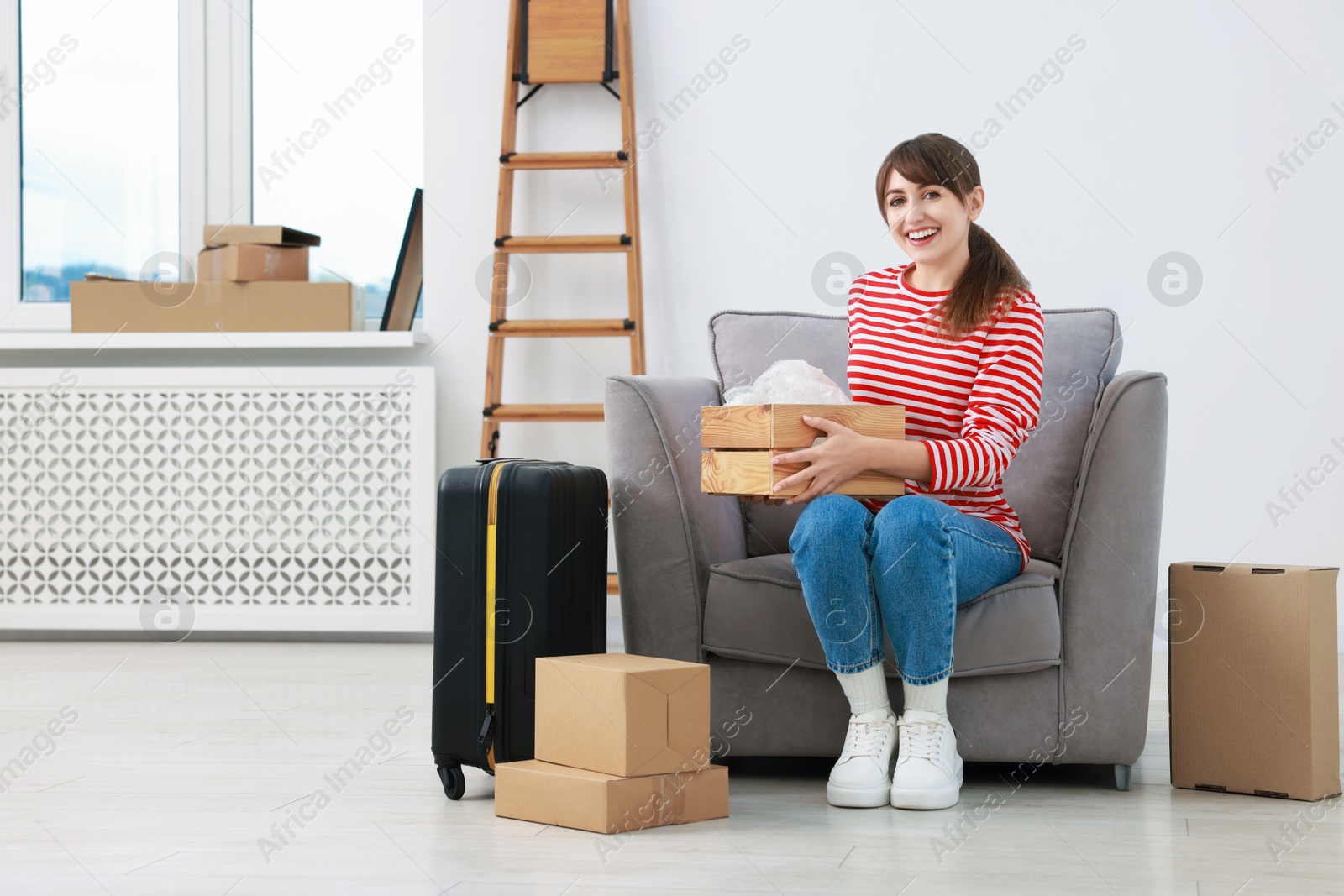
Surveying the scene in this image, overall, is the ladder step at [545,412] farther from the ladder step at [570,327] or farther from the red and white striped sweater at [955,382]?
the red and white striped sweater at [955,382]

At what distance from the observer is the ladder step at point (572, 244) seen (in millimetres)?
3205

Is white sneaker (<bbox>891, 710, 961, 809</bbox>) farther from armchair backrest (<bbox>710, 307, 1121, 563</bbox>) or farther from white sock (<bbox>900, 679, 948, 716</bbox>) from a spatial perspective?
armchair backrest (<bbox>710, 307, 1121, 563</bbox>)

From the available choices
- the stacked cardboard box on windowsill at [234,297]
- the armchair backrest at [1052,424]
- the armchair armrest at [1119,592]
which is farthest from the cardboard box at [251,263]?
the armchair armrest at [1119,592]

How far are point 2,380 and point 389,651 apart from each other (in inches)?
53.1

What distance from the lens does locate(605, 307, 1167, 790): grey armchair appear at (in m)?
1.75

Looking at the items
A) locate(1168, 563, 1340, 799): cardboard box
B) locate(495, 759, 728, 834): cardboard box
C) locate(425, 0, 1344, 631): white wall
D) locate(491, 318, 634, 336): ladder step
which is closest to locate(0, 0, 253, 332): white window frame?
locate(425, 0, 1344, 631): white wall

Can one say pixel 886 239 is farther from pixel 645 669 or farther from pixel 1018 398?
pixel 645 669

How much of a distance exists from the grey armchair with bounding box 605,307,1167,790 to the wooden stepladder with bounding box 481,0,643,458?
1248mm

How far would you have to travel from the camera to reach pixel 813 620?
170cm

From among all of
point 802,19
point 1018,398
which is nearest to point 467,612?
point 1018,398

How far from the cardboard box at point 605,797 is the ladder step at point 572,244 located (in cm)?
182

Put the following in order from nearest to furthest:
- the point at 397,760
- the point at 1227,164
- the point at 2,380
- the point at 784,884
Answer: the point at 784,884
the point at 397,760
the point at 1227,164
the point at 2,380

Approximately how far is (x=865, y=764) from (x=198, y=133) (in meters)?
2.93

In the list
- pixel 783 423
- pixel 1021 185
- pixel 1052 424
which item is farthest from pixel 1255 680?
pixel 1021 185
